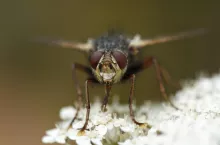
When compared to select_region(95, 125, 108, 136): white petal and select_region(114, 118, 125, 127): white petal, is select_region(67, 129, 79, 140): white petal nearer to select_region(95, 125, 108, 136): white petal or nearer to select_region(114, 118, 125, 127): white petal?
select_region(95, 125, 108, 136): white petal

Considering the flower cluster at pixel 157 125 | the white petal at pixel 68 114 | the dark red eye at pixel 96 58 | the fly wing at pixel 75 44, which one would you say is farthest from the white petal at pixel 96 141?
the fly wing at pixel 75 44

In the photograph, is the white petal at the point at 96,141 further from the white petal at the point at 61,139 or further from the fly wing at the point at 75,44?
the fly wing at the point at 75,44

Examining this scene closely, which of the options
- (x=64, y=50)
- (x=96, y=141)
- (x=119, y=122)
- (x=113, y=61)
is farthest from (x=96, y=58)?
(x=64, y=50)

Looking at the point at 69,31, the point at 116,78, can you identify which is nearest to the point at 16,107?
the point at 69,31

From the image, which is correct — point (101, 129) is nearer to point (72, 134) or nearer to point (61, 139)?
point (72, 134)

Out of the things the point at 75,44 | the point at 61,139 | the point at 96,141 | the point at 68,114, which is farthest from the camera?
the point at 75,44

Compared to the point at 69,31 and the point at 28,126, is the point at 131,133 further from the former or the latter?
the point at 69,31

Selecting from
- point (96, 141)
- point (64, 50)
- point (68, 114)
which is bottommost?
point (96, 141)

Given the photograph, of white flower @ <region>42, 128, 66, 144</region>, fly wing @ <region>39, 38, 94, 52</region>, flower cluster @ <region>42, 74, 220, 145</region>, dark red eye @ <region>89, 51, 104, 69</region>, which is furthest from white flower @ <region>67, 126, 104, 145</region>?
fly wing @ <region>39, 38, 94, 52</region>
